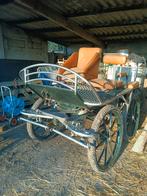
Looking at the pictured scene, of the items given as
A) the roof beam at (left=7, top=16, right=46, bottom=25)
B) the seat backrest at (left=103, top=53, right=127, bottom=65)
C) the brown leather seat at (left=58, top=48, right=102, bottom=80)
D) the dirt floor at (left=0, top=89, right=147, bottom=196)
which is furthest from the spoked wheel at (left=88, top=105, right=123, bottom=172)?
the roof beam at (left=7, top=16, right=46, bottom=25)

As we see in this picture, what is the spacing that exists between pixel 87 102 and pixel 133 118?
1.59 meters

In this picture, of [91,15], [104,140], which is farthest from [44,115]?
[91,15]

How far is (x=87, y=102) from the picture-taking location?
2.30 meters

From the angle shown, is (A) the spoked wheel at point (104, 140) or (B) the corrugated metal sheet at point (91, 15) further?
(B) the corrugated metal sheet at point (91, 15)

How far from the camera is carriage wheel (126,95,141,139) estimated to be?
347 cm

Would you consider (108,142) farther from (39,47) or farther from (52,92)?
(39,47)

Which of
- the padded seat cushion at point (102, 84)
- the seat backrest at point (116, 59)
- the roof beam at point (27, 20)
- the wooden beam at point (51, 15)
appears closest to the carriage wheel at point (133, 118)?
the seat backrest at point (116, 59)

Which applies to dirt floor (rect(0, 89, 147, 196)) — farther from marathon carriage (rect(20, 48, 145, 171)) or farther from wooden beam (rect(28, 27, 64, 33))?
wooden beam (rect(28, 27, 64, 33))

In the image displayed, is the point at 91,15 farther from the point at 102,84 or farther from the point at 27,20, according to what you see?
the point at 102,84

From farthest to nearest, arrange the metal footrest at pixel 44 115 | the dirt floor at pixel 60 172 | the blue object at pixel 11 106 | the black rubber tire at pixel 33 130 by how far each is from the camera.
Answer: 1. the blue object at pixel 11 106
2. the black rubber tire at pixel 33 130
3. the metal footrest at pixel 44 115
4. the dirt floor at pixel 60 172

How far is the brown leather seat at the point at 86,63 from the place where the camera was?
2779 millimetres

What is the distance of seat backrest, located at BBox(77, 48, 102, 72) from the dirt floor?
1244mm

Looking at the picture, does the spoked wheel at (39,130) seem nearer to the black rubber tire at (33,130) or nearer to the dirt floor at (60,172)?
the black rubber tire at (33,130)

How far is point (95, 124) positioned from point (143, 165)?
38.2 inches
